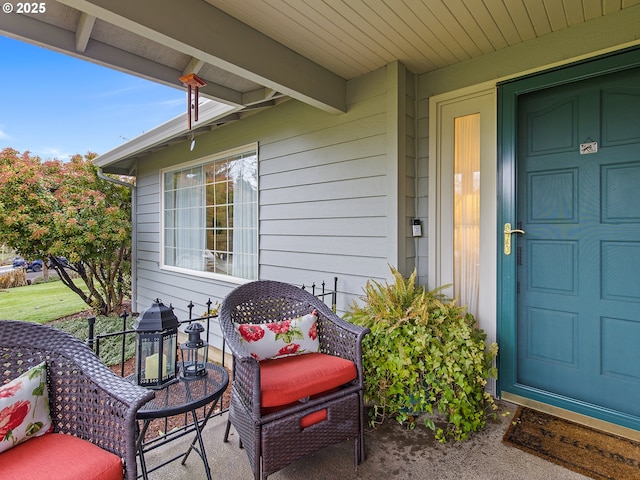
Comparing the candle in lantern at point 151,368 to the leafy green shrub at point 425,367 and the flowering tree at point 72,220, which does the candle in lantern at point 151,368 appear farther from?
the flowering tree at point 72,220

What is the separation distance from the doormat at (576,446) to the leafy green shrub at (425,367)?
9.2 inches

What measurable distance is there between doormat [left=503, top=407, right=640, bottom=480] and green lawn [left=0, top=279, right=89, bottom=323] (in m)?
7.93

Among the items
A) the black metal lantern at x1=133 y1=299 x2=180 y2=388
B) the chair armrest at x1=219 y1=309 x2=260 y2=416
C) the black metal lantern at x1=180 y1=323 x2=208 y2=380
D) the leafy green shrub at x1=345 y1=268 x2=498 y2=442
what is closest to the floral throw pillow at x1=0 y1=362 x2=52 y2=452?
the black metal lantern at x1=133 y1=299 x2=180 y2=388

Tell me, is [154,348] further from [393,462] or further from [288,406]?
[393,462]

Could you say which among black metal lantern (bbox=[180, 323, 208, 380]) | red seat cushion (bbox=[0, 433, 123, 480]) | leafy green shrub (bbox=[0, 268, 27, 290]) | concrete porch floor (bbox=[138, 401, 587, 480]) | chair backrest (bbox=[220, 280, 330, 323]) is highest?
chair backrest (bbox=[220, 280, 330, 323])

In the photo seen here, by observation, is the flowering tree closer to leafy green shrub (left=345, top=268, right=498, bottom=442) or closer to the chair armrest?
the chair armrest

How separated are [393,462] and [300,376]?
748 millimetres

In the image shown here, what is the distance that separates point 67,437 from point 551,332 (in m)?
2.78

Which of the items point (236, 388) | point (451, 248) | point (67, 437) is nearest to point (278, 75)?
point (451, 248)

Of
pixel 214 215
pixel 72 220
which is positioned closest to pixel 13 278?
pixel 72 220

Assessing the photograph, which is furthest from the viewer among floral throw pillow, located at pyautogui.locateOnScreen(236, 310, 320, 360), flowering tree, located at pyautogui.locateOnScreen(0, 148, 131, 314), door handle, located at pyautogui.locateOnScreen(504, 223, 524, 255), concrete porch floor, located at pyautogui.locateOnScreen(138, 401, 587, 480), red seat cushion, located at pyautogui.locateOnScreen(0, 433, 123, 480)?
flowering tree, located at pyautogui.locateOnScreen(0, 148, 131, 314)

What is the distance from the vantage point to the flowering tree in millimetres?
5543

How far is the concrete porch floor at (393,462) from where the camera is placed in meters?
1.73

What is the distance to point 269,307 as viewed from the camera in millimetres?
2158
